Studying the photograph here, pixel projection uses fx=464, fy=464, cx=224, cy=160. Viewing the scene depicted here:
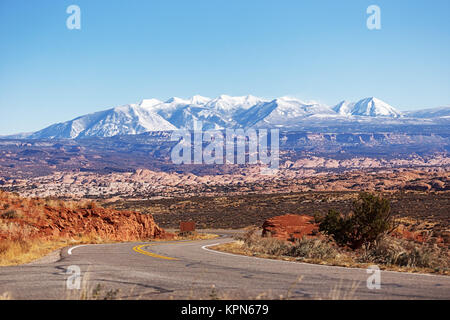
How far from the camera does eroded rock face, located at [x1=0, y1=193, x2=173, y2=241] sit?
2280 centimetres

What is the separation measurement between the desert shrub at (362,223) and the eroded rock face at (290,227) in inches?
222

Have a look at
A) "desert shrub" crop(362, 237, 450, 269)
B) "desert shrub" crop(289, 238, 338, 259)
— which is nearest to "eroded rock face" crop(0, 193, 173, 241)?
"desert shrub" crop(289, 238, 338, 259)

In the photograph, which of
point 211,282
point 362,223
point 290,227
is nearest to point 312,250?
point 362,223

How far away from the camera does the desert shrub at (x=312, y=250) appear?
48.9 feet

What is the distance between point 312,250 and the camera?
50.3 ft

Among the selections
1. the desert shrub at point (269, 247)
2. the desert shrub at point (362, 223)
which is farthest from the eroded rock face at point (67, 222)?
the desert shrub at point (362, 223)

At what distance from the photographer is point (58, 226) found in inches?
1042

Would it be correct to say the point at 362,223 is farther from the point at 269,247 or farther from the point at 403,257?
the point at 403,257

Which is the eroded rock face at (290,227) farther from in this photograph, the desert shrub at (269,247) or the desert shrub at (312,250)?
the desert shrub at (312,250)

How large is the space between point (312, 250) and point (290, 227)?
47.1ft

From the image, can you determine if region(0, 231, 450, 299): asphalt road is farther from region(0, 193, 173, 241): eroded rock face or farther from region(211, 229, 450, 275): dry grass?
region(0, 193, 173, 241): eroded rock face

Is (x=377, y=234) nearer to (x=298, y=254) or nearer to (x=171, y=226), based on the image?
(x=298, y=254)

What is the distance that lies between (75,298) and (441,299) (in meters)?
5.54
